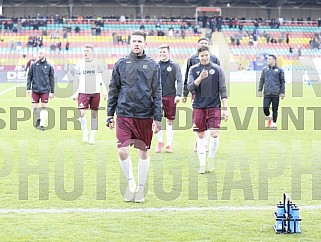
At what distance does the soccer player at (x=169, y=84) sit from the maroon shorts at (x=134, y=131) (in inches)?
180

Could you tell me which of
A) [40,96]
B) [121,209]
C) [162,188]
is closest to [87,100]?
[40,96]

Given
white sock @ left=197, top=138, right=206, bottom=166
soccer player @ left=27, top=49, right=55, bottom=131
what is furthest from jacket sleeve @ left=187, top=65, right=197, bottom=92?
soccer player @ left=27, top=49, right=55, bottom=131

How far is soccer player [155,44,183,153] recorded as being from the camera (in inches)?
551

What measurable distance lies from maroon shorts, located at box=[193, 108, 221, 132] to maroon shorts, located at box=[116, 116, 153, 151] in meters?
2.47

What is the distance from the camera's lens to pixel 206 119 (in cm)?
1174

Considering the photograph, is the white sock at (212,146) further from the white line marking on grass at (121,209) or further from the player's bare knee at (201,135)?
the white line marking on grass at (121,209)

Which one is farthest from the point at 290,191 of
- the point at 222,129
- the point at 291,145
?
the point at 222,129

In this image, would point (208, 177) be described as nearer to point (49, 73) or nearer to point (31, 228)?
point (31, 228)

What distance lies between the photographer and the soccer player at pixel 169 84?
13996 mm

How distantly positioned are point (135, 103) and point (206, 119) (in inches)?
106

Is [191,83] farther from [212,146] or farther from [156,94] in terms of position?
[156,94]

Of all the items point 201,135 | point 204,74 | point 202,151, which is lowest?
point 202,151

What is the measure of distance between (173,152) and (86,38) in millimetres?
49480

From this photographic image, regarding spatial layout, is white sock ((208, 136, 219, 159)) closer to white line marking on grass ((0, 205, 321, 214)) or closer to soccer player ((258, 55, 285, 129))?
white line marking on grass ((0, 205, 321, 214))
